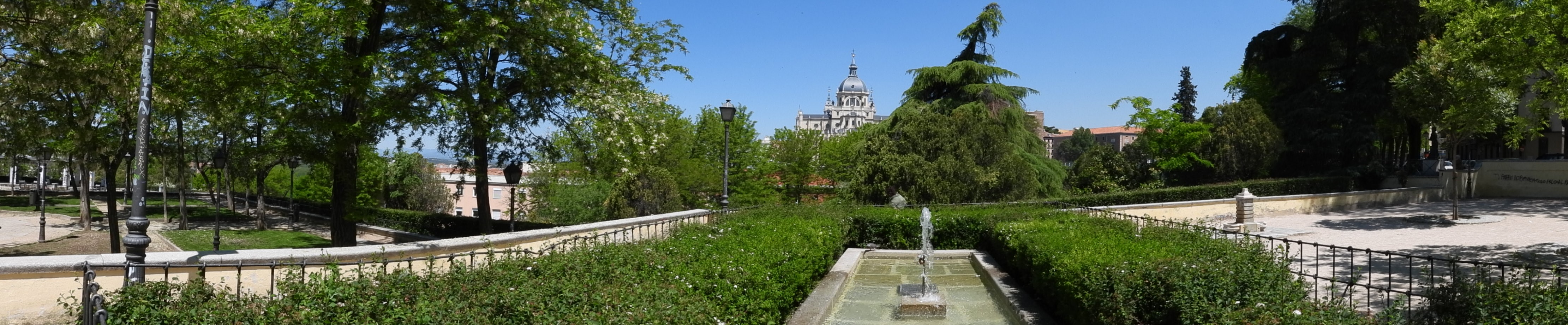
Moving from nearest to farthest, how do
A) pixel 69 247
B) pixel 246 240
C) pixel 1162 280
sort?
pixel 1162 280 < pixel 69 247 < pixel 246 240

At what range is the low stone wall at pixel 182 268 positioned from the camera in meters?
6.09

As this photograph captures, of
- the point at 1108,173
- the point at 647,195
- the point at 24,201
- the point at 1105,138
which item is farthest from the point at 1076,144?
the point at 24,201

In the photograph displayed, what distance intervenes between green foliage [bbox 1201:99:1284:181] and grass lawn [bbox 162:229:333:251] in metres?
29.5

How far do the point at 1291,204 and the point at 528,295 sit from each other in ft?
93.8

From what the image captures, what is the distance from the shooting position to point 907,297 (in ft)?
34.7

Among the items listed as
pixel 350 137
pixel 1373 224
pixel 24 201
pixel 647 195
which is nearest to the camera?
pixel 350 137

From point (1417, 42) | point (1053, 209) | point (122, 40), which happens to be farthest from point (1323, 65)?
point (122, 40)

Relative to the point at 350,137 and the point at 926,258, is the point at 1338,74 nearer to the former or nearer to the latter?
the point at 926,258

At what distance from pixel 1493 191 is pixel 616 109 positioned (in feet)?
107

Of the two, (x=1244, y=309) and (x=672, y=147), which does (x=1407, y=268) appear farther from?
(x=672, y=147)

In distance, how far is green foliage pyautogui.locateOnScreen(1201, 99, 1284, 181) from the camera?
103 feet

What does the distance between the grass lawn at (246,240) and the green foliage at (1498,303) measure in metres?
19.3

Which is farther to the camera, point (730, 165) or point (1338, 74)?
point (730, 165)

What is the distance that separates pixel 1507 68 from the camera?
41.6 feet
